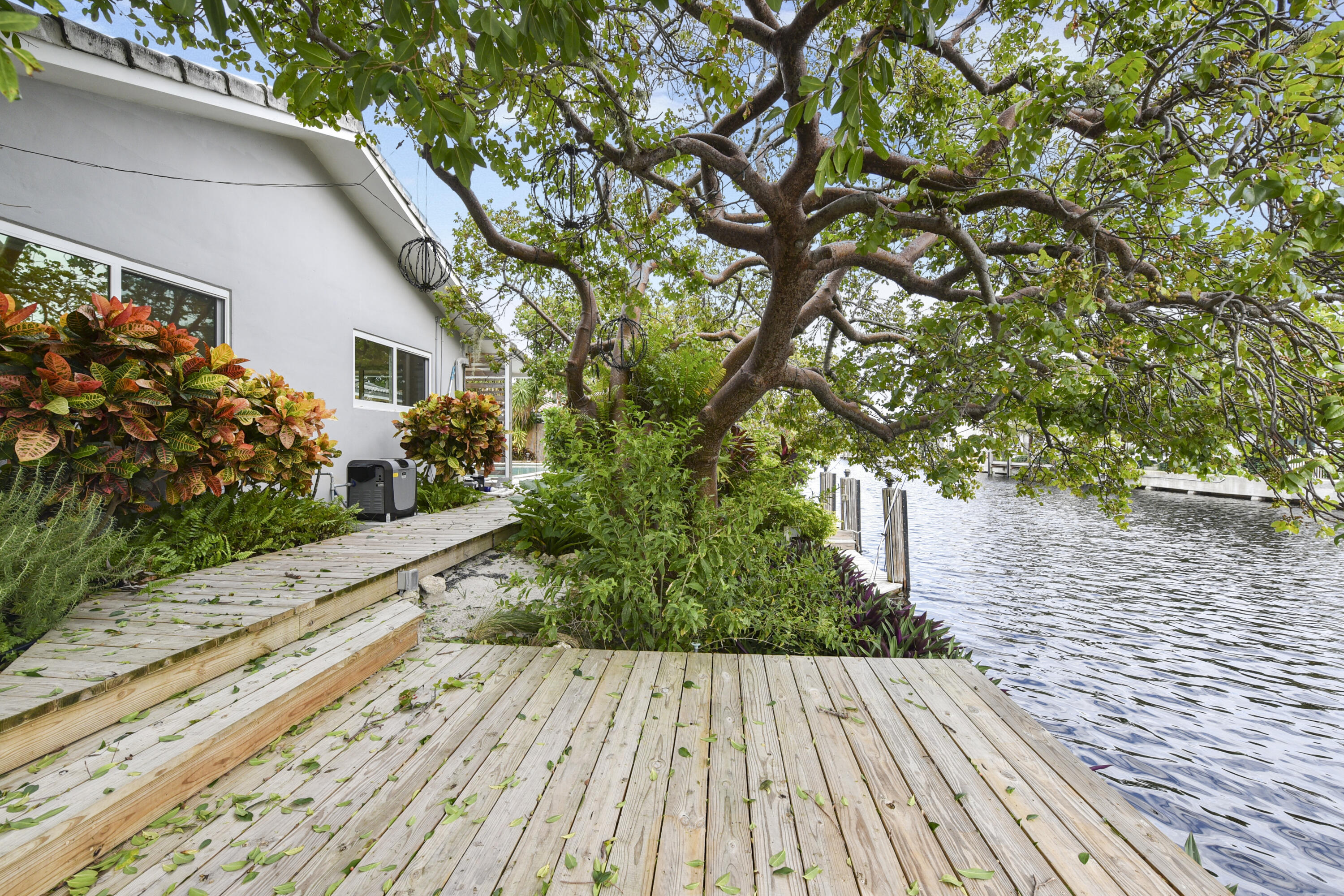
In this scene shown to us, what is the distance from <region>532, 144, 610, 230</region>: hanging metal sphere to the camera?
12.6 ft

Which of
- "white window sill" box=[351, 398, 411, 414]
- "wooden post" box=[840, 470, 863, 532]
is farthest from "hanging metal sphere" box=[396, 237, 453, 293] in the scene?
"wooden post" box=[840, 470, 863, 532]

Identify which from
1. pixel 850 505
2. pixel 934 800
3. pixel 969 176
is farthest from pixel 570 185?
pixel 850 505

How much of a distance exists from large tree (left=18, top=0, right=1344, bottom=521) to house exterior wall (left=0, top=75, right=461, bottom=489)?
1145 mm

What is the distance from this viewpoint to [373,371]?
739 cm

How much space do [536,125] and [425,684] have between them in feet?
10.6

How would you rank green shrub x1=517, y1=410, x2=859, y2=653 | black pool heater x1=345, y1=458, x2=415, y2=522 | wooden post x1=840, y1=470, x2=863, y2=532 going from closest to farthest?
green shrub x1=517, y1=410, x2=859, y2=653 → black pool heater x1=345, y1=458, x2=415, y2=522 → wooden post x1=840, y1=470, x2=863, y2=532

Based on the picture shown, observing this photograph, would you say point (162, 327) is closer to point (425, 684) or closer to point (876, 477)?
point (425, 684)

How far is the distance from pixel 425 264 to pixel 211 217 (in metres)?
1.73

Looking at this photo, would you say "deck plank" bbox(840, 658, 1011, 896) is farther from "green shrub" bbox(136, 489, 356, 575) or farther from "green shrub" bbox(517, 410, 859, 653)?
"green shrub" bbox(136, 489, 356, 575)

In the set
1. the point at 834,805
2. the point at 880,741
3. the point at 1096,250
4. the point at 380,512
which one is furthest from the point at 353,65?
the point at 380,512

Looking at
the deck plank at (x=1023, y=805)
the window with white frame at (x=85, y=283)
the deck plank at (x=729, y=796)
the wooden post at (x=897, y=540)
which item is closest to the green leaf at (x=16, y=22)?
the deck plank at (x=729, y=796)

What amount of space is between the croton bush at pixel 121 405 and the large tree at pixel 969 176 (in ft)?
5.53

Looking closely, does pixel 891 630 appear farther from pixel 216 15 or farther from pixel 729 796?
pixel 216 15

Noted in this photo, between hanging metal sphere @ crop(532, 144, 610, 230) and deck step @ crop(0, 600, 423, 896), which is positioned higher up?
hanging metal sphere @ crop(532, 144, 610, 230)
